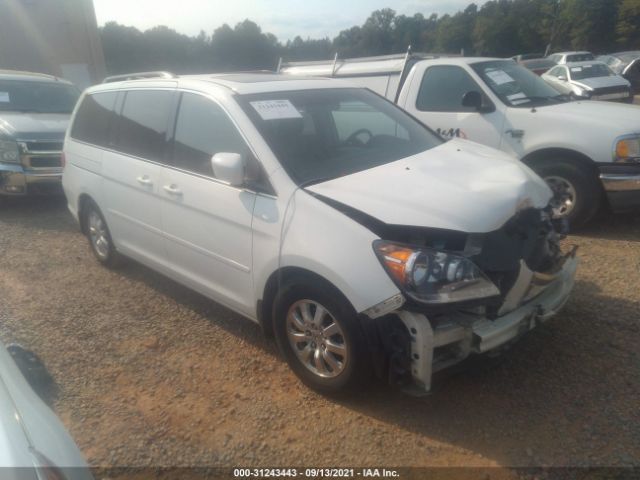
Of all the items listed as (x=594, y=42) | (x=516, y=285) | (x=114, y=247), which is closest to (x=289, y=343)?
(x=516, y=285)

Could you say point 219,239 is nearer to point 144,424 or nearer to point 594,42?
point 144,424

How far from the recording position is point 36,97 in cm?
810

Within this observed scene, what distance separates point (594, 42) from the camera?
5212cm

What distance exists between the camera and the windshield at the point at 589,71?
15.9 metres

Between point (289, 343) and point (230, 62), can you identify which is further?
point (230, 62)

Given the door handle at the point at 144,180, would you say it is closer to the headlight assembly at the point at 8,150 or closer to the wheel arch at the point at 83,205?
the wheel arch at the point at 83,205

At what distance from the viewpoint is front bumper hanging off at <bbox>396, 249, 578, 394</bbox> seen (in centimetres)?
243

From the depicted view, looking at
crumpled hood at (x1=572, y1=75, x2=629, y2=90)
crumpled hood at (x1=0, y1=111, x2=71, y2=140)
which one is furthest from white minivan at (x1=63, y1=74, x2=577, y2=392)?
crumpled hood at (x1=572, y1=75, x2=629, y2=90)

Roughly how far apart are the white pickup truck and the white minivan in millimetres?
740

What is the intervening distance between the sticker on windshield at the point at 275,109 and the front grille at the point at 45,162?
5124 millimetres

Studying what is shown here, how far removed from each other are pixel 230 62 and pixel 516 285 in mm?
53950

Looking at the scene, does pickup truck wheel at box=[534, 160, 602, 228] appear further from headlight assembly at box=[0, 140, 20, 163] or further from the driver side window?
headlight assembly at box=[0, 140, 20, 163]

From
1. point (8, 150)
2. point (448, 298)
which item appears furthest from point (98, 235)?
point (448, 298)

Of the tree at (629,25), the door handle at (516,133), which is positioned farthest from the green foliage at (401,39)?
the door handle at (516,133)
